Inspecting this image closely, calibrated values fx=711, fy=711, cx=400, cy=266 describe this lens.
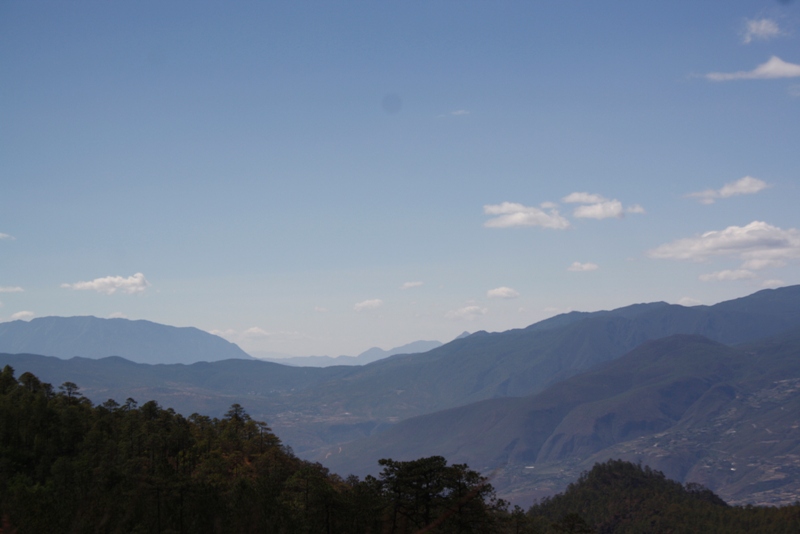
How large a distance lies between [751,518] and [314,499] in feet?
561

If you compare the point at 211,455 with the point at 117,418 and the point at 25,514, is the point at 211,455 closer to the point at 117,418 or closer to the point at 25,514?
the point at 117,418

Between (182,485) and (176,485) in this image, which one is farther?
(182,485)

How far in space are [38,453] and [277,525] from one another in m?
41.3

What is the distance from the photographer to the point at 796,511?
19562cm

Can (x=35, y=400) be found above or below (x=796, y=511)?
above

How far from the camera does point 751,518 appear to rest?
19338 centimetres

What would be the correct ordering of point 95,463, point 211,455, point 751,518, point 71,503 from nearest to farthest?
point 71,503 < point 95,463 < point 211,455 < point 751,518

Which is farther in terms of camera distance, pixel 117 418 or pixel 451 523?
pixel 117 418

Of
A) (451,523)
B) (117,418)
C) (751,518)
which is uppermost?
(117,418)

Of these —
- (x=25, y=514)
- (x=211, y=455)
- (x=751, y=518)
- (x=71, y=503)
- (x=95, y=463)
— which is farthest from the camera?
(x=751, y=518)

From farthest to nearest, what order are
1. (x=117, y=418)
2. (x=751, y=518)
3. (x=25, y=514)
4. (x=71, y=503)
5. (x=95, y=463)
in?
(x=751, y=518) < (x=117, y=418) < (x=95, y=463) < (x=71, y=503) < (x=25, y=514)

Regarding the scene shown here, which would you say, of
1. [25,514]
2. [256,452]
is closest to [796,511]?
[256,452]

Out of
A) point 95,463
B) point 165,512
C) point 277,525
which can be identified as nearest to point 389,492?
point 277,525

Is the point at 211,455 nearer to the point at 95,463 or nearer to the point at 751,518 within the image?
the point at 95,463
